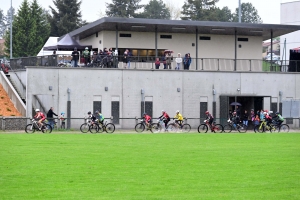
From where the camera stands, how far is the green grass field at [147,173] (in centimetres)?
1627

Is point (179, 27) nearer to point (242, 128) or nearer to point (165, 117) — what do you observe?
point (242, 128)

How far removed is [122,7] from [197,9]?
13149 millimetres

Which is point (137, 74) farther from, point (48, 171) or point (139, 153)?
point (48, 171)

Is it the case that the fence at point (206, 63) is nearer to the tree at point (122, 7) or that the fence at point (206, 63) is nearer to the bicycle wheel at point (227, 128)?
the bicycle wheel at point (227, 128)

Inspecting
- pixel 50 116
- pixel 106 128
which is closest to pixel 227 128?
pixel 106 128

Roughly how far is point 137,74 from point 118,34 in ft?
18.9

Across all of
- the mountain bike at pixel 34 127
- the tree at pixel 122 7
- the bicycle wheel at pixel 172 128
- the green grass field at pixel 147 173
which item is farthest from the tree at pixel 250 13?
the green grass field at pixel 147 173

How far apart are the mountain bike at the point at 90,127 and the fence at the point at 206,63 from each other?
23.2 ft

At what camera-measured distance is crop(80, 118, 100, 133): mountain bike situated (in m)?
47.4

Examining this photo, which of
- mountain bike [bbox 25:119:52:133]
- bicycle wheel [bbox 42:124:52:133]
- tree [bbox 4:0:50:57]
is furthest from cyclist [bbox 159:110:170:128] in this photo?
tree [bbox 4:0:50:57]

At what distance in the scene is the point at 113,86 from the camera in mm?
53938

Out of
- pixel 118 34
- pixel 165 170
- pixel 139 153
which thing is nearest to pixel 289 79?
pixel 118 34

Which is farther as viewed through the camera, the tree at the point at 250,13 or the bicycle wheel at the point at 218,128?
the tree at the point at 250,13

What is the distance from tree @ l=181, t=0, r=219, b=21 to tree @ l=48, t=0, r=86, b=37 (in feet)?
69.4
